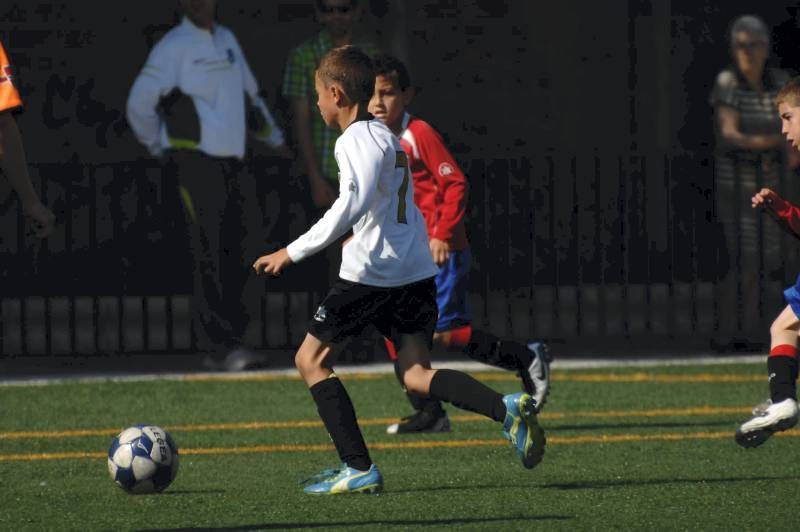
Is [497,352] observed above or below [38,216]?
below

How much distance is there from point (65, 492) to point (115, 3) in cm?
1077

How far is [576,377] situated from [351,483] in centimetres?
480

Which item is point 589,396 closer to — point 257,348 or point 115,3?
point 257,348

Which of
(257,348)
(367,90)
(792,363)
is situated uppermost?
(367,90)

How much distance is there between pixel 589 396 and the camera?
12203mm

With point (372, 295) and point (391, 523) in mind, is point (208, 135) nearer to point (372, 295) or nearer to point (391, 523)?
point (372, 295)

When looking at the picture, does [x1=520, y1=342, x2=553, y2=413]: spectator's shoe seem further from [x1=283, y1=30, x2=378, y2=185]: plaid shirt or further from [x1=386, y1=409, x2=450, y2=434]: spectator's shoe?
[x1=283, y1=30, x2=378, y2=185]: plaid shirt

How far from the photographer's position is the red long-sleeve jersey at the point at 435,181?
34.6ft

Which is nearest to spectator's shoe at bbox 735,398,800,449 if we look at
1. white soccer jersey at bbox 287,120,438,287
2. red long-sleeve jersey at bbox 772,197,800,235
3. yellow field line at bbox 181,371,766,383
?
red long-sleeve jersey at bbox 772,197,800,235

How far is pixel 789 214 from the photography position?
8.96 metres

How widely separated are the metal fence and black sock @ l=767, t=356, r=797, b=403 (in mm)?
5669

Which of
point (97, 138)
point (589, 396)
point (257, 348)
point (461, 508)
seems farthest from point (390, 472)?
point (97, 138)

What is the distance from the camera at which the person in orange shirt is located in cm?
802

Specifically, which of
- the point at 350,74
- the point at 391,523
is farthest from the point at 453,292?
the point at 391,523
